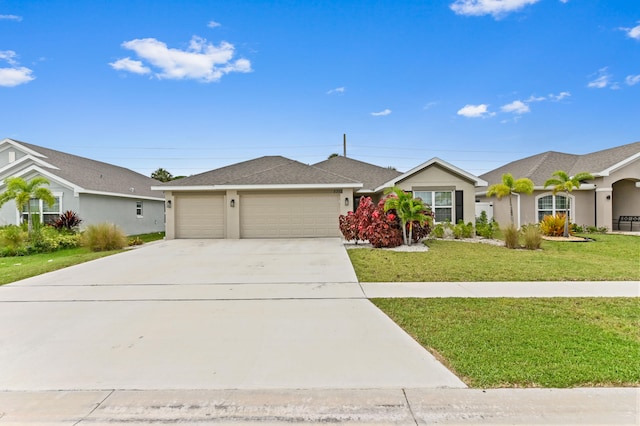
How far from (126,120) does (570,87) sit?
28.4 metres

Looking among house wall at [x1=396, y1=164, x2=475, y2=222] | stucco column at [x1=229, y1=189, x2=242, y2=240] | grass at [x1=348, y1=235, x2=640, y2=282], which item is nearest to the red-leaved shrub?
grass at [x1=348, y1=235, x2=640, y2=282]

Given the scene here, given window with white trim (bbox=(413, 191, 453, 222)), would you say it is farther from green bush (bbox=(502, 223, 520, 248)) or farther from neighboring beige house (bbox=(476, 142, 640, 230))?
neighboring beige house (bbox=(476, 142, 640, 230))

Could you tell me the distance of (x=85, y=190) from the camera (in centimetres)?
1706

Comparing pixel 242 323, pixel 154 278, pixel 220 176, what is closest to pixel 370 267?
pixel 242 323

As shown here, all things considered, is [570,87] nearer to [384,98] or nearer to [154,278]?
[384,98]

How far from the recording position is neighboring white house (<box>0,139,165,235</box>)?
17.2 meters

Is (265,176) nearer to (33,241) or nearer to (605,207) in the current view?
(33,241)

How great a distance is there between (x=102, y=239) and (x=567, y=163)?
26699mm

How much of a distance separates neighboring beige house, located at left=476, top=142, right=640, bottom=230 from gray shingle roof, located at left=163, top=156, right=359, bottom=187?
1099 cm

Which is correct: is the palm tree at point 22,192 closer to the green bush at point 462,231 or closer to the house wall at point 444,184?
the house wall at point 444,184

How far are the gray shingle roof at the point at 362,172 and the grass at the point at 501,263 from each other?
270 inches

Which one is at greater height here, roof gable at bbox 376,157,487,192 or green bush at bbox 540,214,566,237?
roof gable at bbox 376,157,487,192

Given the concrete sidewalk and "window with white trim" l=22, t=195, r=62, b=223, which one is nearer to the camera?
the concrete sidewalk

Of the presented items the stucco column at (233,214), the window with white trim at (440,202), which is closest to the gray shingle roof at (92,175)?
the stucco column at (233,214)
